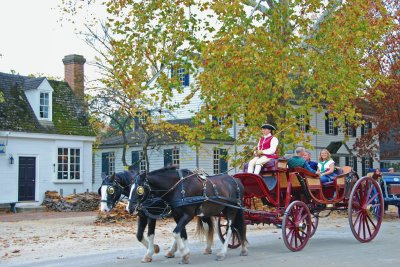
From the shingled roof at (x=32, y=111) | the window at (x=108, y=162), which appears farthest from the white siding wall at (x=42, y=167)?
the window at (x=108, y=162)

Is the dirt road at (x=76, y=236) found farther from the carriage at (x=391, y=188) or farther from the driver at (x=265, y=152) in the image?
the driver at (x=265, y=152)

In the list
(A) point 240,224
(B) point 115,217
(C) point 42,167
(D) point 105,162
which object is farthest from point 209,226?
(D) point 105,162

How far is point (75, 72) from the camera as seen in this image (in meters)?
32.0

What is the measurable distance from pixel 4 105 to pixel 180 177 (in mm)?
18187

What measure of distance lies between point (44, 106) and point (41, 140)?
190 centimetres

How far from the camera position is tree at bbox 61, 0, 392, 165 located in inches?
792

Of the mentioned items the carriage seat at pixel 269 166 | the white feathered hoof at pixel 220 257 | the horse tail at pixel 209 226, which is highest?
the carriage seat at pixel 269 166

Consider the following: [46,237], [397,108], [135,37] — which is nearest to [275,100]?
[135,37]

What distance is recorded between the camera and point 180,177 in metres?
11.4

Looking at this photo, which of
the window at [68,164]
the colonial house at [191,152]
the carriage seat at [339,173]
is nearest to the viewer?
the carriage seat at [339,173]

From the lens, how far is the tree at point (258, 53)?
20109 millimetres

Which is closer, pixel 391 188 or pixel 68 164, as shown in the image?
pixel 391 188

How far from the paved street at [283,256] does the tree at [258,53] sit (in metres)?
6.68

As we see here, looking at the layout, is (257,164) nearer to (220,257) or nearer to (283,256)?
(283,256)
